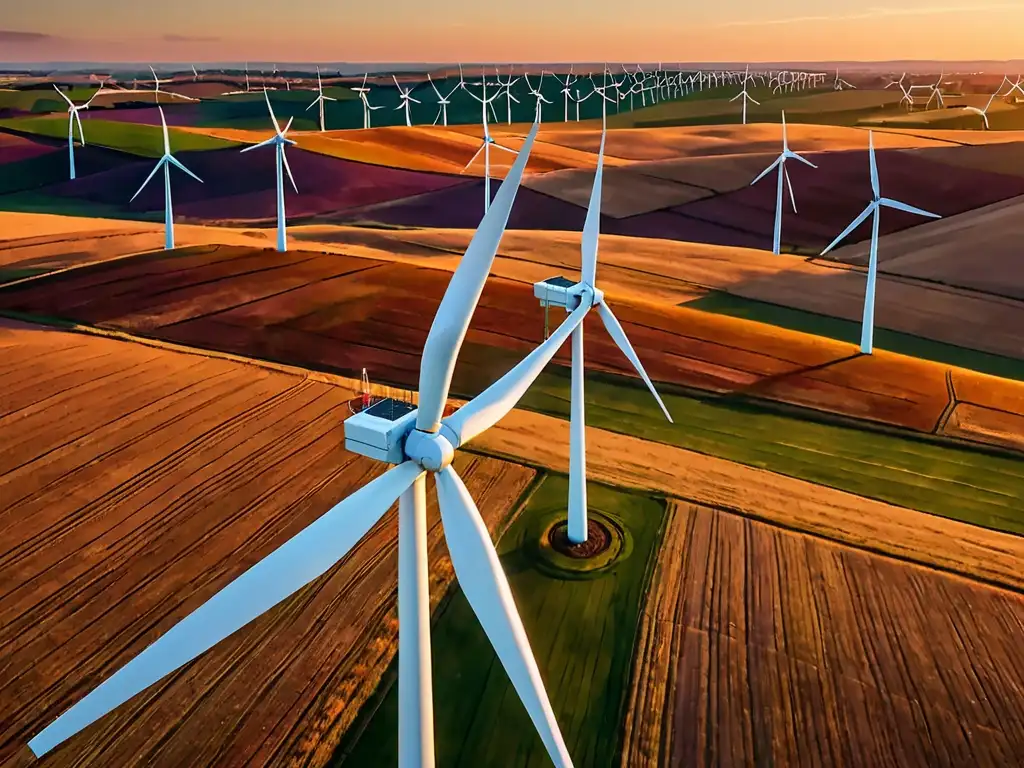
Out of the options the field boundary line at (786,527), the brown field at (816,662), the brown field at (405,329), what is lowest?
the brown field at (816,662)

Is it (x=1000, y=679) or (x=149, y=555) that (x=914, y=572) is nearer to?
(x=1000, y=679)

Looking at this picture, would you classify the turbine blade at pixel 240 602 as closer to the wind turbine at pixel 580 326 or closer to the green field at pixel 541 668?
the green field at pixel 541 668

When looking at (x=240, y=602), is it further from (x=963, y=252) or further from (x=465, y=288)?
(x=963, y=252)

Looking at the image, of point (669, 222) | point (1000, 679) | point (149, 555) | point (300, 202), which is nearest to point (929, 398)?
point (1000, 679)

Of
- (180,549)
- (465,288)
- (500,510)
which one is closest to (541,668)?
(500,510)

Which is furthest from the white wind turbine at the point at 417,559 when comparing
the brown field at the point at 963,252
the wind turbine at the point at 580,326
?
the brown field at the point at 963,252

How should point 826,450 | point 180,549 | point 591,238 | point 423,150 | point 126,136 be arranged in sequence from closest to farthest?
point 591,238 < point 180,549 < point 826,450 < point 126,136 < point 423,150
